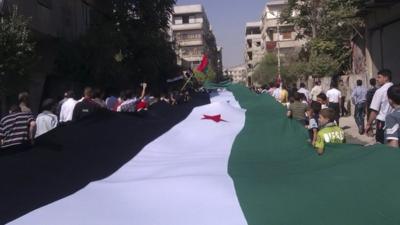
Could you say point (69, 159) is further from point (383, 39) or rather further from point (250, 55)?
point (250, 55)

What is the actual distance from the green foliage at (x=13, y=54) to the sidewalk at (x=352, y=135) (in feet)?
26.8

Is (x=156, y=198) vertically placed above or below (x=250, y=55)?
below

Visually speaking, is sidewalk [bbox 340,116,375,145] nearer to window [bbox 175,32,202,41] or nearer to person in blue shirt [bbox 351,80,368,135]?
person in blue shirt [bbox 351,80,368,135]

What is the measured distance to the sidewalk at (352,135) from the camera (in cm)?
1479

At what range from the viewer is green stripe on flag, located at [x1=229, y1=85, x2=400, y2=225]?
368 cm

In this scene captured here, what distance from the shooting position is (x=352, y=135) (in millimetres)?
16609

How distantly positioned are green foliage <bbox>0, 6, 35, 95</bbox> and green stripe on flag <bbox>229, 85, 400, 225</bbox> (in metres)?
8.90

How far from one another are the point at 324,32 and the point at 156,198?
1347 inches

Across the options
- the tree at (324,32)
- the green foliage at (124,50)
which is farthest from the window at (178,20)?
the green foliage at (124,50)

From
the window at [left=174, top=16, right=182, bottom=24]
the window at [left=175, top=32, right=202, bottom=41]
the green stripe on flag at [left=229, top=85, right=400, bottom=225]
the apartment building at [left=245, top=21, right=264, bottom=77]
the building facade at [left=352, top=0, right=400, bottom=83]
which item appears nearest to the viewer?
the green stripe on flag at [left=229, top=85, right=400, bottom=225]

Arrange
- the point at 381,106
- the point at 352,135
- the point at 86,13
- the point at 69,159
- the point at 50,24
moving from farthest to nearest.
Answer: the point at 86,13, the point at 50,24, the point at 352,135, the point at 381,106, the point at 69,159

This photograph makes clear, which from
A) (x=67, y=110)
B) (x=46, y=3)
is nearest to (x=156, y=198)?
(x=67, y=110)

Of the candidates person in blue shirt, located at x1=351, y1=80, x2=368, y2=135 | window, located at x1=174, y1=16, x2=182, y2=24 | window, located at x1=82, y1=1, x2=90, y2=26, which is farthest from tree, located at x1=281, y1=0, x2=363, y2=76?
window, located at x1=174, y1=16, x2=182, y2=24

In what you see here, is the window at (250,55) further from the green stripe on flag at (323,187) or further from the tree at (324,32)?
the green stripe on flag at (323,187)
